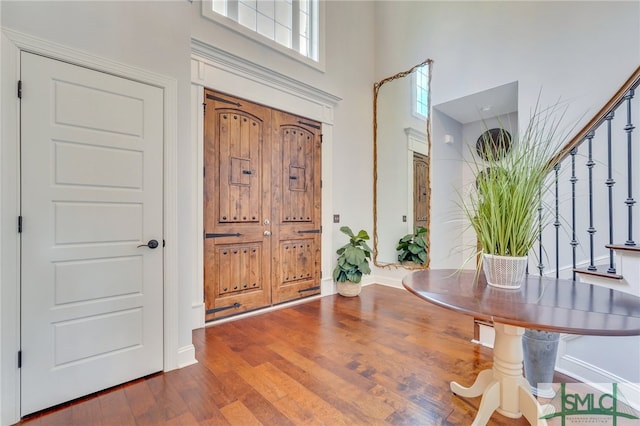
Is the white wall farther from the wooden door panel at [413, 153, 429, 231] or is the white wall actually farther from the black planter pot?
the black planter pot

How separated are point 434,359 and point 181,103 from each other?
2.68m

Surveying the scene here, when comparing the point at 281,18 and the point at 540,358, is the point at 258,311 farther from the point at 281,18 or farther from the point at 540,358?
the point at 281,18

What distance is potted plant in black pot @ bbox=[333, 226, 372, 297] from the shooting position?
151 inches

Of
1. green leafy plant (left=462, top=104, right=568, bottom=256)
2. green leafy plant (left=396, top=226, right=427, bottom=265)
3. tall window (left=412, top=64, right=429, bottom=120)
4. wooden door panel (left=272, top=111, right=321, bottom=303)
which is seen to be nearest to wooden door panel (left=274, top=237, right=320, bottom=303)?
wooden door panel (left=272, top=111, right=321, bottom=303)

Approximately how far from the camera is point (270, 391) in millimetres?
1810

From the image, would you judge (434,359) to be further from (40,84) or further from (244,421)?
(40,84)

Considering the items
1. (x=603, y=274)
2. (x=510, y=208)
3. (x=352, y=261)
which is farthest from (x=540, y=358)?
(x=352, y=261)

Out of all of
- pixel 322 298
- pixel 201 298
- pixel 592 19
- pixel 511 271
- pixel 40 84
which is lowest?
pixel 322 298

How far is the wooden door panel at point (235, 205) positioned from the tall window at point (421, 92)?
Result: 2176mm

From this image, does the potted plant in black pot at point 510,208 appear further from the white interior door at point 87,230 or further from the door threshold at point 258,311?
the door threshold at point 258,311

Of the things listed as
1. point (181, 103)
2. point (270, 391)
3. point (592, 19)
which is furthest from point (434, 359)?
point (592, 19)

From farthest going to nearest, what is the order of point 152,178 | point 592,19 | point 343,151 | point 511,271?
1. point 343,151
2. point 592,19
3. point 152,178
4. point 511,271

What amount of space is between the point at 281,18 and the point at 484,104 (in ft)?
9.44

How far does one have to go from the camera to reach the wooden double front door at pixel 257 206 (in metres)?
2.98
